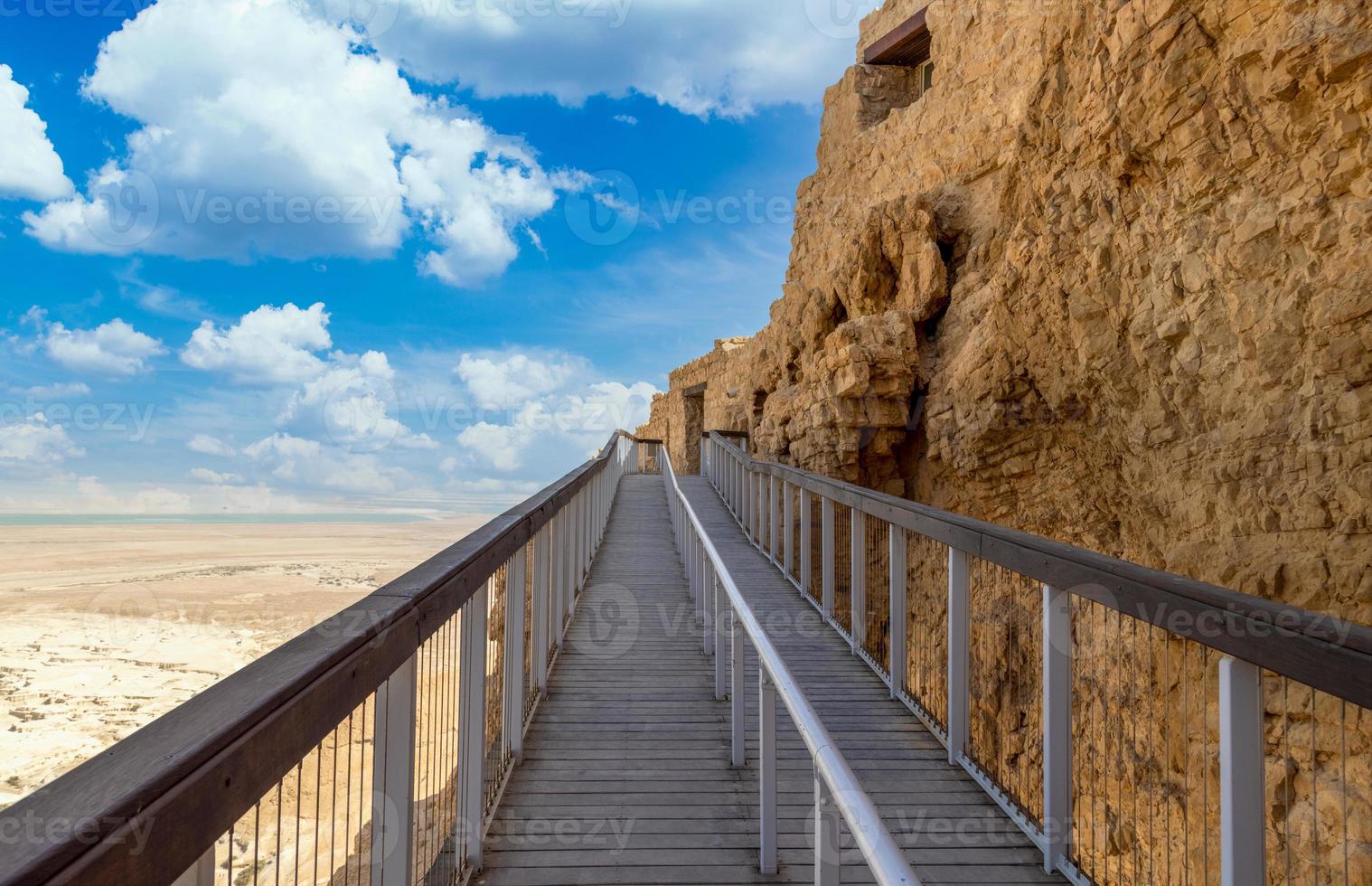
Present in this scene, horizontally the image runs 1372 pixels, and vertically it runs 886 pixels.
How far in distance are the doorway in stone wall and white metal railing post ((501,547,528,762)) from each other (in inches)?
1183

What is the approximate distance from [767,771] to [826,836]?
0.96 metres

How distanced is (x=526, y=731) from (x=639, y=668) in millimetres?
1450

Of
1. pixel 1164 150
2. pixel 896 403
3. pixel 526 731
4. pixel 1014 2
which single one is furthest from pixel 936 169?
pixel 526 731

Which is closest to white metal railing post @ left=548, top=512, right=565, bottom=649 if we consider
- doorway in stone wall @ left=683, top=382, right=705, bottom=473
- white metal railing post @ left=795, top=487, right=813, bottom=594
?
white metal railing post @ left=795, top=487, right=813, bottom=594

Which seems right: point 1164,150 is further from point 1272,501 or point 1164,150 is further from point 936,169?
point 936,169

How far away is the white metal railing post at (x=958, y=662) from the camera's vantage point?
4117 millimetres

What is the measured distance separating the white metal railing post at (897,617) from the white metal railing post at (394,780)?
3.76m

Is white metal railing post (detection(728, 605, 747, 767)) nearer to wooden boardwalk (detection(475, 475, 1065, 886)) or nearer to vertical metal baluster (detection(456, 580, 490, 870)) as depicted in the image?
wooden boardwalk (detection(475, 475, 1065, 886))

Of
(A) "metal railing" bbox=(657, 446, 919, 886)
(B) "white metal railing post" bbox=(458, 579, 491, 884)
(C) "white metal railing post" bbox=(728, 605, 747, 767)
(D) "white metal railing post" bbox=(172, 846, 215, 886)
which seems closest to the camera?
(D) "white metal railing post" bbox=(172, 846, 215, 886)

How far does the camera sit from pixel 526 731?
437 centimetres

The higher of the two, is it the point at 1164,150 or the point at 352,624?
the point at 1164,150

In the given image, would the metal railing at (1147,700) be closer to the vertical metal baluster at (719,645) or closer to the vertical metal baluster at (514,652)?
the vertical metal baluster at (719,645)

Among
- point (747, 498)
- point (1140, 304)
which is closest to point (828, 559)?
point (1140, 304)

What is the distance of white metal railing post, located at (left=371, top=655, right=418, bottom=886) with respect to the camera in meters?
1.96
